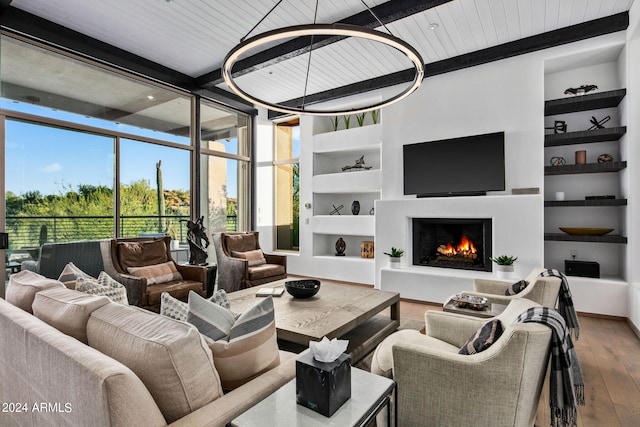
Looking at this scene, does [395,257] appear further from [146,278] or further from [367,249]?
[146,278]

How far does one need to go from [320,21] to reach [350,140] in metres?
2.36

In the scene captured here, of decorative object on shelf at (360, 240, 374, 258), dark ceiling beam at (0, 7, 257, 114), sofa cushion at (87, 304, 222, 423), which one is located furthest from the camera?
decorative object on shelf at (360, 240, 374, 258)

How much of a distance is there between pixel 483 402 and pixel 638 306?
9.57 ft

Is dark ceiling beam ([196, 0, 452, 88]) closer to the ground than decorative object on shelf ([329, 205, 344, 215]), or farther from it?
farther from it

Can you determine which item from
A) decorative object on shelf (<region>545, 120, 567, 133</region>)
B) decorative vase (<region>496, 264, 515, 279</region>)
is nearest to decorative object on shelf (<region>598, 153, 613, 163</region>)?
decorative object on shelf (<region>545, 120, 567, 133</region>)

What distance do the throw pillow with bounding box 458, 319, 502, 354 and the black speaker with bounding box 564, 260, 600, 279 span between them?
10.2ft

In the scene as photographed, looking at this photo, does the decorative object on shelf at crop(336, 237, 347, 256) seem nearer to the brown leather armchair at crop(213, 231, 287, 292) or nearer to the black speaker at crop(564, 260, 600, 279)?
the brown leather armchair at crop(213, 231, 287, 292)

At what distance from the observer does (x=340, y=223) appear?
6039 mm

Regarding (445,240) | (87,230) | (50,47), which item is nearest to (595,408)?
(445,240)

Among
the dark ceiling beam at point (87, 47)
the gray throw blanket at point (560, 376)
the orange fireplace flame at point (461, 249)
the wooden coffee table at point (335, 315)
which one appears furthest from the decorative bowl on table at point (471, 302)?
the dark ceiling beam at point (87, 47)

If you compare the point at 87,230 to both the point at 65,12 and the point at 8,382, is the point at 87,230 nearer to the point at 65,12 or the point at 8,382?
the point at 65,12

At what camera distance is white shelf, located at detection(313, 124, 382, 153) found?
5.54 metres

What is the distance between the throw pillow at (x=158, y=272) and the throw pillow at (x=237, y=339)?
264 centimetres

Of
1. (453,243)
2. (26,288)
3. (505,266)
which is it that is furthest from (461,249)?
(26,288)
